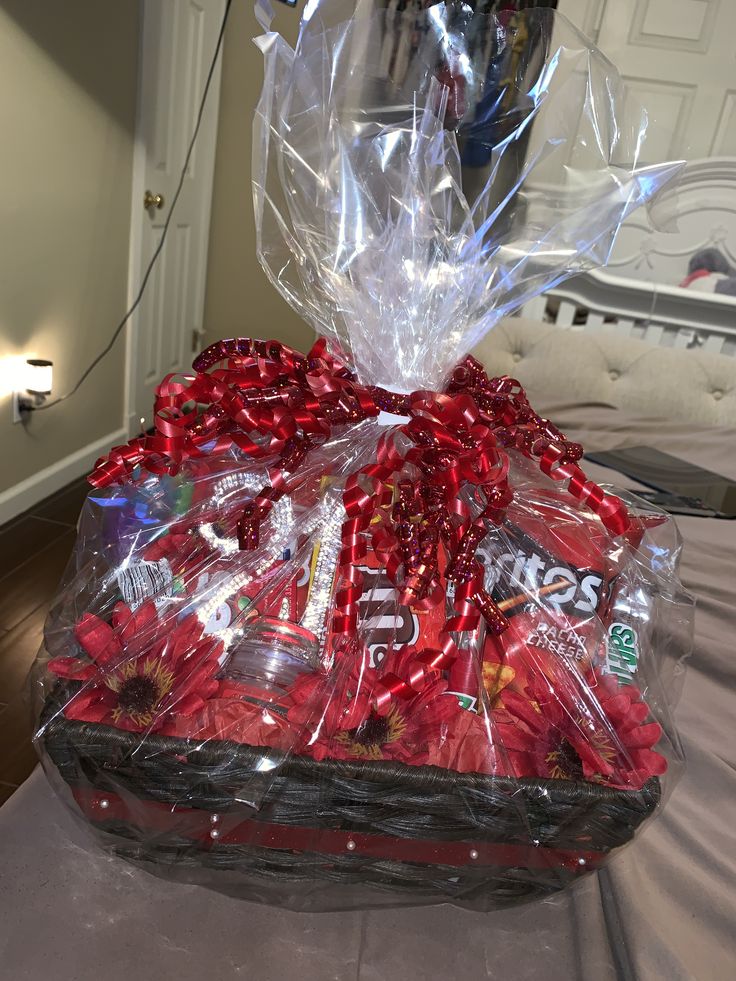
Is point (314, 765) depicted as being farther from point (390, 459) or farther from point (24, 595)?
point (24, 595)

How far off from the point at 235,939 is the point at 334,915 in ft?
0.22

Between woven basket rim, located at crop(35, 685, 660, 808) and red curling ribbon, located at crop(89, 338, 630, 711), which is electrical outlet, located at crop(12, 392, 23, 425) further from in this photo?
woven basket rim, located at crop(35, 685, 660, 808)

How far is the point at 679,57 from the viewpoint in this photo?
2.56m

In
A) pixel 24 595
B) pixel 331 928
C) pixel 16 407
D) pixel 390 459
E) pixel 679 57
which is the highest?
pixel 679 57

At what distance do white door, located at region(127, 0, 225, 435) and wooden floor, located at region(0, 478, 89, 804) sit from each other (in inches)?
21.5

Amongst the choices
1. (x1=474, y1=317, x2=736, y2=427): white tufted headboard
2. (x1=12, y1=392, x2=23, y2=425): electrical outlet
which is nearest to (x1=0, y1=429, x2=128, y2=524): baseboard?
(x1=12, y1=392, x2=23, y2=425): electrical outlet

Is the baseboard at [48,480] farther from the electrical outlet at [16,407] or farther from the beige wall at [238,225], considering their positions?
the beige wall at [238,225]

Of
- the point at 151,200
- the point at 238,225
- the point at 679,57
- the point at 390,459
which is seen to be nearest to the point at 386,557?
the point at 390,459

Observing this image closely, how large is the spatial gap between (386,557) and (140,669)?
0.66 ft

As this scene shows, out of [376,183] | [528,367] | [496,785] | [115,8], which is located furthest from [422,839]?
[115,8]

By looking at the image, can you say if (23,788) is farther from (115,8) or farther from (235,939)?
(115,8)

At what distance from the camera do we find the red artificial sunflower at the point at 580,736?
491 mm

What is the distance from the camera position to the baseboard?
7.10ft

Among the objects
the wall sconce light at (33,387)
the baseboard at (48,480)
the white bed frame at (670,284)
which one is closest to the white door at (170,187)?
the baseboard at (48,480)
